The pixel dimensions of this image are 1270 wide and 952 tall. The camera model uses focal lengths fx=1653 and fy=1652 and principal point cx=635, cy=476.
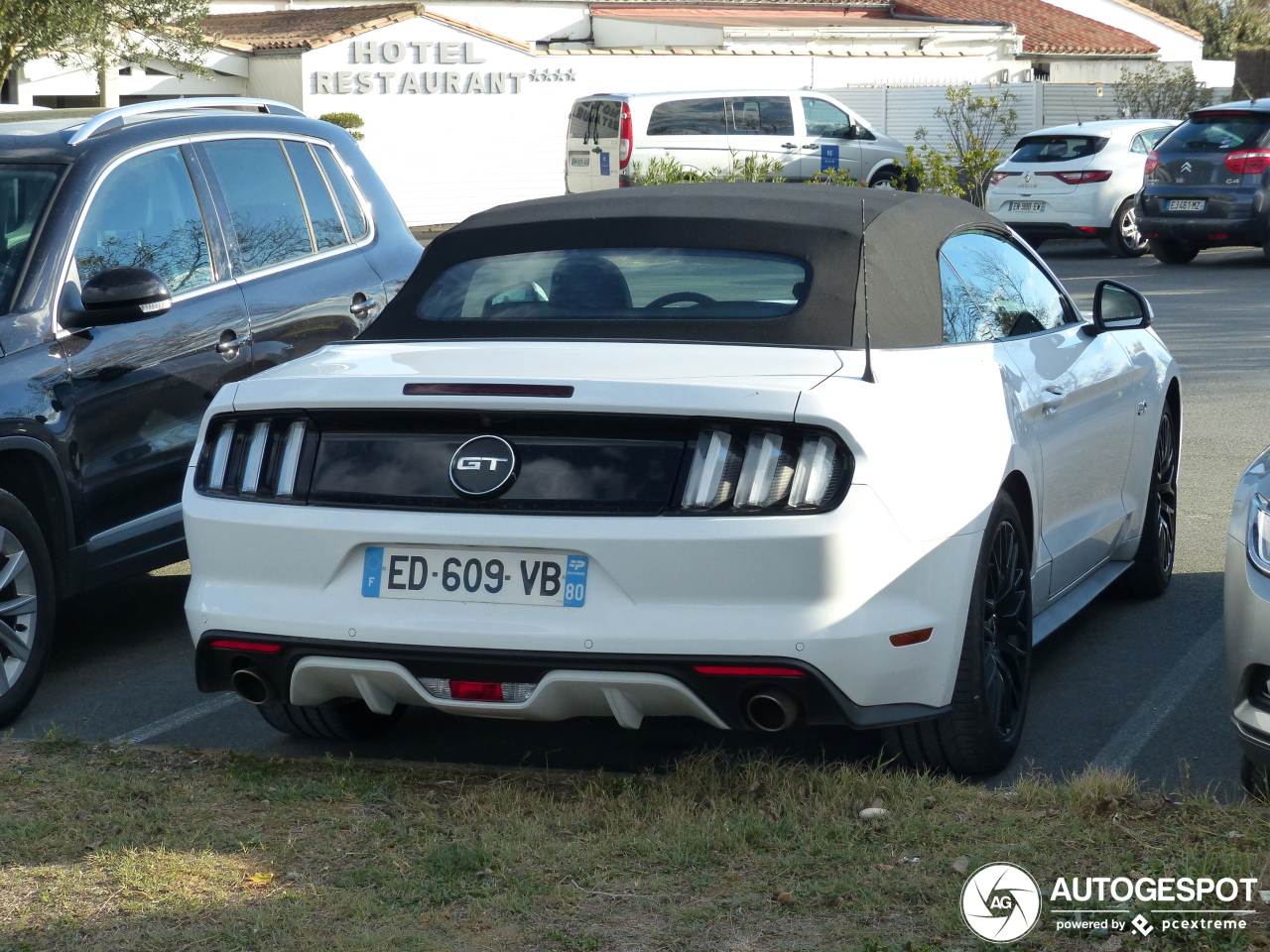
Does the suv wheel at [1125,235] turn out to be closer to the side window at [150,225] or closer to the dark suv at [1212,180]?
the dark suv at [1212,180]

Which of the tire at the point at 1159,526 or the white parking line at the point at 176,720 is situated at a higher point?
the tire at the point at 1159,526

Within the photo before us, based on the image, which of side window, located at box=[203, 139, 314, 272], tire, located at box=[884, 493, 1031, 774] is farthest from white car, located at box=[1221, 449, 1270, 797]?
side window, located at box=[203, 139, 314, 272]

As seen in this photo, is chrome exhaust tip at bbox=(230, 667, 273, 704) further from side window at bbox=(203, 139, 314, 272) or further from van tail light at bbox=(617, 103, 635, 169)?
van tail light at bbox=(617, 103, 635, 169)

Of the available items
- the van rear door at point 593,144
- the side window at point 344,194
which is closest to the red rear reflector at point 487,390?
the side window at point 344,194

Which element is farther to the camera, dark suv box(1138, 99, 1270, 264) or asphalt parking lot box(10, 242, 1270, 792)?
dark suv box(1138, 99, 1270, 264)

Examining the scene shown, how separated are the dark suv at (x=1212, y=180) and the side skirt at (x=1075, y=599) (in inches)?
550

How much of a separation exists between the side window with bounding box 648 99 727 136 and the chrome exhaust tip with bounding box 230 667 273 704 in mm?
20992

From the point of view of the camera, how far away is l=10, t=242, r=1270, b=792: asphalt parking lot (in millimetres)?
4781

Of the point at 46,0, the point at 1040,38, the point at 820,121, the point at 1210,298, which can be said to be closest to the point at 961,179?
the point at 820,121

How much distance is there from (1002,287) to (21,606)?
10.8 feet

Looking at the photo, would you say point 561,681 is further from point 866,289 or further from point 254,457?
point 866,289

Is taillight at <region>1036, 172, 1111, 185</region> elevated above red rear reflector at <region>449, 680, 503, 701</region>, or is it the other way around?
taillight at <region>1036, 172, 1111, 185</region>

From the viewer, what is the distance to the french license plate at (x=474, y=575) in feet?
12.8

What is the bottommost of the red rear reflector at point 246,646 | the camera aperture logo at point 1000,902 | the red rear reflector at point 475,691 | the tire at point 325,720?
the tire at point 325,720
